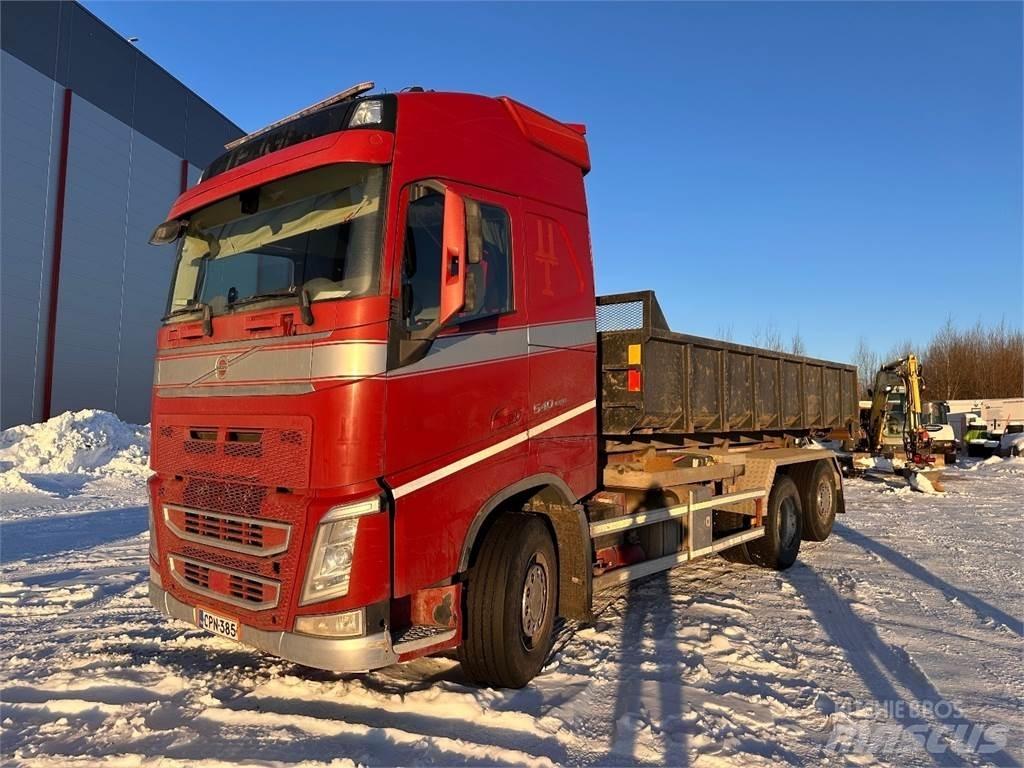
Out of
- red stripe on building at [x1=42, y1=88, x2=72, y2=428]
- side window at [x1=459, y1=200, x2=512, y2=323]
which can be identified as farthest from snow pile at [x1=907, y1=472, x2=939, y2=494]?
red stripe on building at [x1=42, y1=88, x2=72, y2=428]

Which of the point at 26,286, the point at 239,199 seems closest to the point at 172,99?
the point at 26,286

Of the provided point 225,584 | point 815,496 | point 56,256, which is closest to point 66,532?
point 225,584

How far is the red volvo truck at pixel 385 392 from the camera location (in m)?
3.41

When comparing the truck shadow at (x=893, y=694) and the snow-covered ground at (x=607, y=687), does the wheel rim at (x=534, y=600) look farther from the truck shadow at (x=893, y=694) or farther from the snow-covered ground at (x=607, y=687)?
the truck shadow at (x=893, y=694)

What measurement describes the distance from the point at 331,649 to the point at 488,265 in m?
2.31

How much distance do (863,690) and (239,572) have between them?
3.83 meters

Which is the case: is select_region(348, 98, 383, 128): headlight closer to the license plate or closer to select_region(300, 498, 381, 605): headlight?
select_region(300, 498, 381, 605): headlight

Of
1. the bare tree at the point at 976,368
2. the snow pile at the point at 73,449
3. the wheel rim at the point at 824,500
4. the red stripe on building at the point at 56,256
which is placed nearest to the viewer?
the wheel rim at the point at 824,500

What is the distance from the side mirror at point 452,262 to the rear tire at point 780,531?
17.8 ft

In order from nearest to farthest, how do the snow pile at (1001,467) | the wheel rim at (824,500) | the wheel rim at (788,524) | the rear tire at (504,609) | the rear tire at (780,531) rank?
the rear tire at (504,609) < the rear tire at (780,531) < the wheel rim at (788,524) < the wheel rim at (824,500) < the snow pile at (1001,467)

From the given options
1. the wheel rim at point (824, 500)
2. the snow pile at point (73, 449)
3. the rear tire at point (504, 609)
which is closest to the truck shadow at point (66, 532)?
the snow pile at point (73, 449)

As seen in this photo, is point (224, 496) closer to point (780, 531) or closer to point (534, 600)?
point (534, 600)

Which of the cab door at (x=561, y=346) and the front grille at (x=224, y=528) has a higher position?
the cab door at (x=561, y=346)

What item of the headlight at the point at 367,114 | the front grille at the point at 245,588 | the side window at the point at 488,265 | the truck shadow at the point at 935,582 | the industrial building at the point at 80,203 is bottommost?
the truck shadow at the point at 935,582
